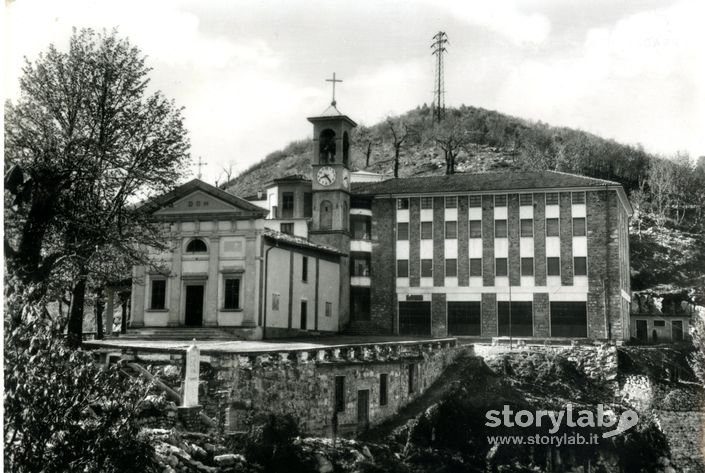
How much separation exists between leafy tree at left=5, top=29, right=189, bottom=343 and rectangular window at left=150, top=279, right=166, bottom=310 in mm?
8295

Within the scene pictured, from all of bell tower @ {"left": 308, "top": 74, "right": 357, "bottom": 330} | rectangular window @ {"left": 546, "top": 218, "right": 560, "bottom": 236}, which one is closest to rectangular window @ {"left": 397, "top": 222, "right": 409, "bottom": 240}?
bell tower @ {"left": 308, "top": 74, "right": 357, "bottom": 330}

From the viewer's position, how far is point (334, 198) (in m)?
39.5

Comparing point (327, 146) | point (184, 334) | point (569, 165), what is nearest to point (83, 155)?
point (184, 334)

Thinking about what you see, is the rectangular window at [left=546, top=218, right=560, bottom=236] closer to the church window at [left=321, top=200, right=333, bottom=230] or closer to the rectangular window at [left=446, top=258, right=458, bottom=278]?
the rectangular window at [left=446, top=258, right=458, bottom=278]

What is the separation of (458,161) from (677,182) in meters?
29.7

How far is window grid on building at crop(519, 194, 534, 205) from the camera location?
127ft

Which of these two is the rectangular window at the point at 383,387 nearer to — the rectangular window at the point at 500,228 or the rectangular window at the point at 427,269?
the rectangular window at the point at 427,269

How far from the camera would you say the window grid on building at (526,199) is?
127 ft

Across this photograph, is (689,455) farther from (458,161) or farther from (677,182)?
(458,161)

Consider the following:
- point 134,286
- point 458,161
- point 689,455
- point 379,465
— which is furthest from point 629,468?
point 458,161

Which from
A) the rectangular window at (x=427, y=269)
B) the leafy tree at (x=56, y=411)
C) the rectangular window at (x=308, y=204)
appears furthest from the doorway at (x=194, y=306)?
the leafy tree at (x=56, y=411)

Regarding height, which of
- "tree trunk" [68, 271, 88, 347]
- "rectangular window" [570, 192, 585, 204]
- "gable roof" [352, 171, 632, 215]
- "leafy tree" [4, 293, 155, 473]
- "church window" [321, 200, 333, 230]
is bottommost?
"leafy tree" [4, 293, 155, 473]

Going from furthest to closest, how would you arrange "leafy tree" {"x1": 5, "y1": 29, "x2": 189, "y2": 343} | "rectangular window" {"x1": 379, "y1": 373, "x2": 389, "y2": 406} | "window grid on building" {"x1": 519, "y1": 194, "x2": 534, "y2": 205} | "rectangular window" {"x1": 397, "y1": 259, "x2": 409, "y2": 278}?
"rectangular window" {"x1": 397, "y1": 259, "x2": 409, "y2": 278} → "window grid on building" {"x1": 519, "y1": 194, "x2": 534, "y2": 205} → "rectangular window" {"x1": 379, "y1": 373, "x2": 389, "y2": 406} → "leafy tree" {"x1": 5, "y1": 29, "x2": 189, "y2": 343}

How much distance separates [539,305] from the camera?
38.1 meters
